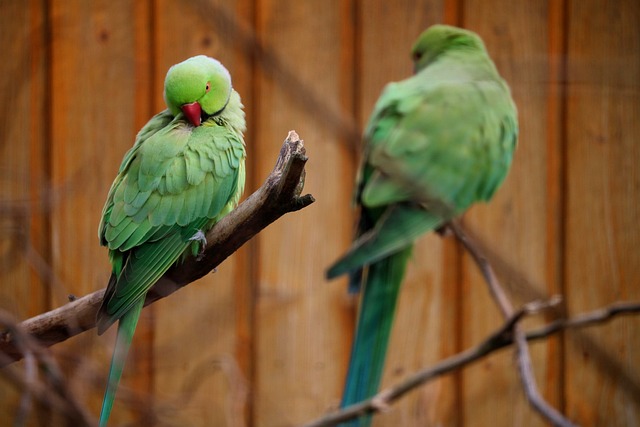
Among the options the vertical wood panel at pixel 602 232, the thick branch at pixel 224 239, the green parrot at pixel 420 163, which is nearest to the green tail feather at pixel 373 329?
the green parrot at pixel 420 163

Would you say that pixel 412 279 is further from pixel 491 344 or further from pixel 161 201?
pixel 491 344

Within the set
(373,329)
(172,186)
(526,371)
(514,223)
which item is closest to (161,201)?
(172,186)

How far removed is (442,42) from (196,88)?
14.7 inches

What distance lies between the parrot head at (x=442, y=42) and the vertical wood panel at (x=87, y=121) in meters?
0.52

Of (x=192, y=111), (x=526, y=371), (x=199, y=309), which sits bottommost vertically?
(x=199, y=309)

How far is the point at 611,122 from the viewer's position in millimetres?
1393

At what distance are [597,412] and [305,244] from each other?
1.97 ft

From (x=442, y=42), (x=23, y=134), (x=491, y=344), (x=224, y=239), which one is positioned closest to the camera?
(x=491, y=344)

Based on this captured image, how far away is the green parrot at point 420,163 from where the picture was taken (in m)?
0.91

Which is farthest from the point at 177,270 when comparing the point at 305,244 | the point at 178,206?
the point at 305,244

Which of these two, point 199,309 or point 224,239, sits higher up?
point 224,239

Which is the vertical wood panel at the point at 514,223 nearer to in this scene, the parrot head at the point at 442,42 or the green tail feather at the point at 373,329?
the parrot head at the point at 442,42

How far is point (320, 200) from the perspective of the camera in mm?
1446

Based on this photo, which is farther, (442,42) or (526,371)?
(442,42)
